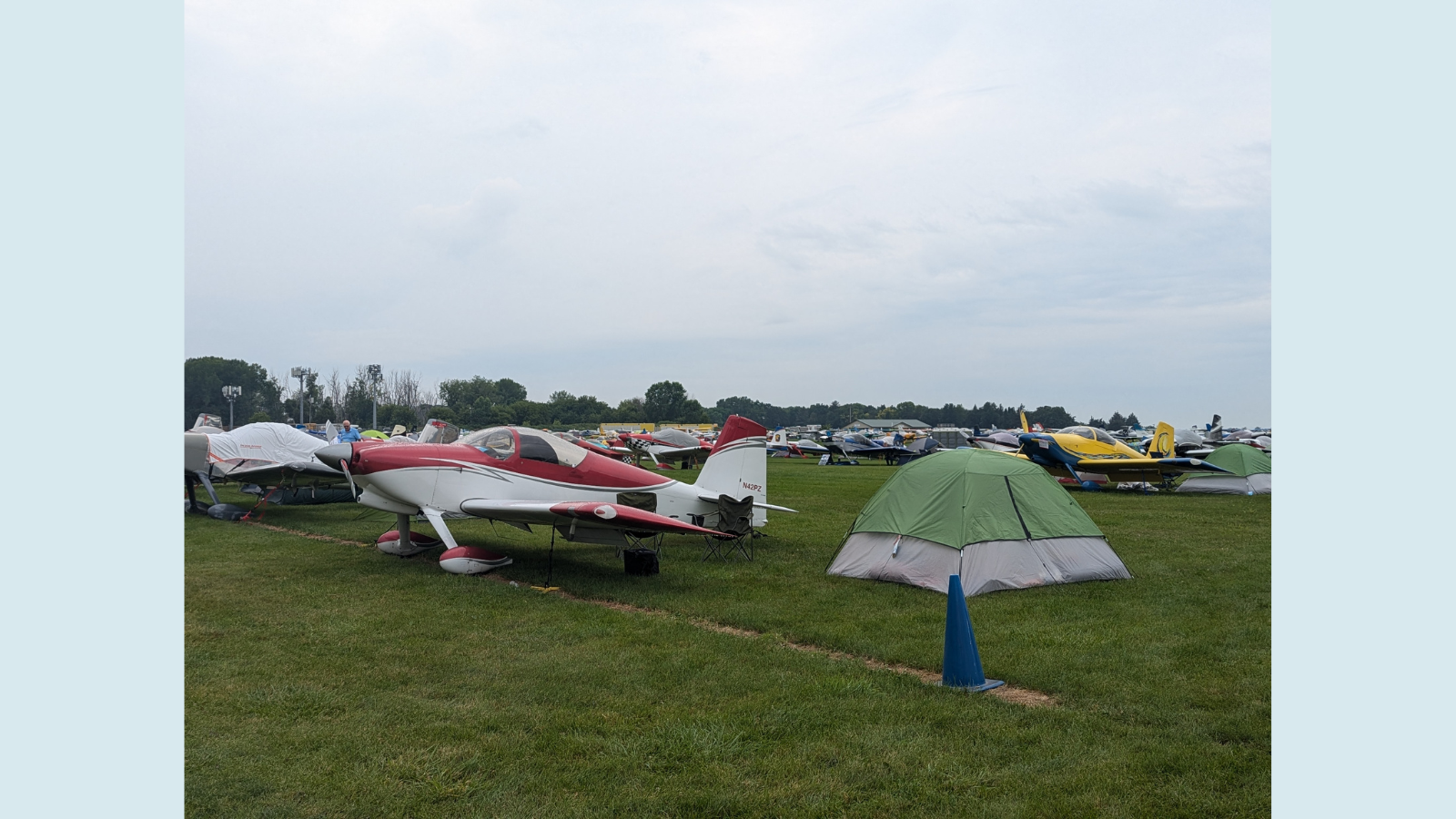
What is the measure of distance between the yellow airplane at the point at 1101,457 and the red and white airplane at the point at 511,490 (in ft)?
47.8

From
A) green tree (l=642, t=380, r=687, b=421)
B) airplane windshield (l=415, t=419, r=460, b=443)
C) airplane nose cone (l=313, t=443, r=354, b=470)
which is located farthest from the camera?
green tree (l=642, t=380, r=687, b=421)

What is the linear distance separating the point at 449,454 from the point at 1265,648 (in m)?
9.02

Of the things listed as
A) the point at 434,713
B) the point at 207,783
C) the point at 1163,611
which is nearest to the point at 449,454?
the point at 434,713

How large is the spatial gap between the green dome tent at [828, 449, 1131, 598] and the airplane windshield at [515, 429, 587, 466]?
149 inches

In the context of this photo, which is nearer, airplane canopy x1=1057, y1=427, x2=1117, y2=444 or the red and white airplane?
the red and white airplane

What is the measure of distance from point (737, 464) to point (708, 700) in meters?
6.98

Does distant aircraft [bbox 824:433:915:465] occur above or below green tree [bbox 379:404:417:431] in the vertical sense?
below

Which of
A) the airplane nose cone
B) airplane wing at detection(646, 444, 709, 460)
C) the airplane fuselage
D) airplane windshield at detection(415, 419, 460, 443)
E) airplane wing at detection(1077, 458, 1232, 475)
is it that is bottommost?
airplane wing at detection(646, 444, 709, 460)

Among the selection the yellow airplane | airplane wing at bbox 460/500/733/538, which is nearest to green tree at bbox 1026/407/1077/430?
the yellow airplane

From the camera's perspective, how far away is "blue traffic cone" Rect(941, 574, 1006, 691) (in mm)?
5465

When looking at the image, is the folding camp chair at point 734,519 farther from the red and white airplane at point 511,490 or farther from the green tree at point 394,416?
the green tree at point 394,416

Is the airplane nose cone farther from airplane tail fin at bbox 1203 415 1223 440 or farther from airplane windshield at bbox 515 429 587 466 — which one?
airplane tail fin at bbox 1203 415 1223 440

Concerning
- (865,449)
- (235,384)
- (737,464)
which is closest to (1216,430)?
(865,449)

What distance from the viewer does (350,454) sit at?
10062mm
